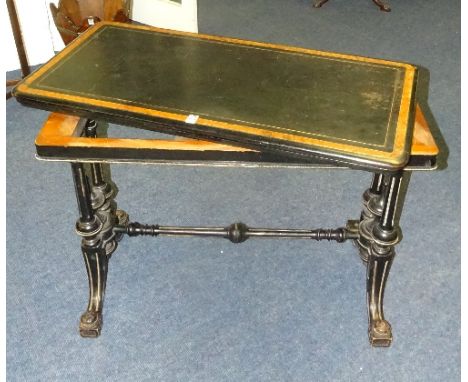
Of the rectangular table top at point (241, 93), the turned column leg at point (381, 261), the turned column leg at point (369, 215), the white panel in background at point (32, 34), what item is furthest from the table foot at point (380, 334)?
the white panel in background at point (32, 34)

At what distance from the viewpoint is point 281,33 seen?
419 centimetres

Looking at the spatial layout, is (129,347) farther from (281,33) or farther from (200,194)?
(281,33)

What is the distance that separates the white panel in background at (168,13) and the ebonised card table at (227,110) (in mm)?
1973

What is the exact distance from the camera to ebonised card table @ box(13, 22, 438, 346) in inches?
53.2

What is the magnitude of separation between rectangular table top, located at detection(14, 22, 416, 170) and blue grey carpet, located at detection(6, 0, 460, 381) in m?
0.85

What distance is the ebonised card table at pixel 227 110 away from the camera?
4.43ft

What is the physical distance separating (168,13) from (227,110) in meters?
2.75

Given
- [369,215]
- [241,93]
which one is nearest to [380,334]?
[369,215]

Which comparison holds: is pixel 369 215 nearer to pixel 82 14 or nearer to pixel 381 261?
pixel 381 261

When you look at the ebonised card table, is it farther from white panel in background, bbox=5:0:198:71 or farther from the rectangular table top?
white panel in background, bbox=5:0:198:71

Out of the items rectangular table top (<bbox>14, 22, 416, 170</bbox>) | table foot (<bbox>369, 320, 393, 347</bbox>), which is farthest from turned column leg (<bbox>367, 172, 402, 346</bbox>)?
rectangular table top (<bbox>14, 22, 416, 170</bbox>)

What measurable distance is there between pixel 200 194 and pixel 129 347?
0.89 meters

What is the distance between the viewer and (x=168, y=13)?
3922 millimetres

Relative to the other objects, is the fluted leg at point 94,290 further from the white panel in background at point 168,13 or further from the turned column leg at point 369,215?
the white panel in background at point 168,13
